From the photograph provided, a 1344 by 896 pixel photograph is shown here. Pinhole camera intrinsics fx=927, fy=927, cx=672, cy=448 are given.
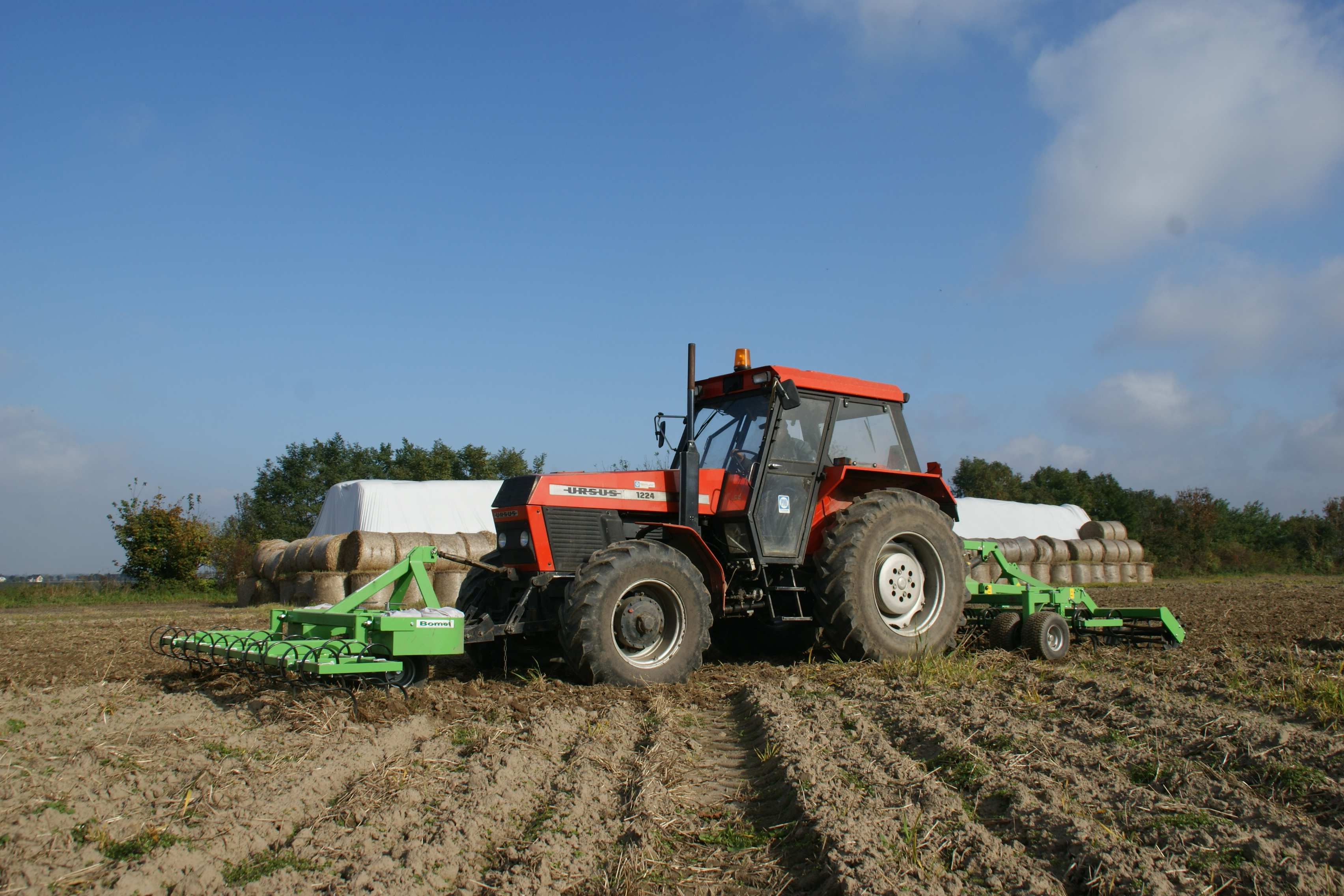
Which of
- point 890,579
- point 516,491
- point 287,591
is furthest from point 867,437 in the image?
point 287,591

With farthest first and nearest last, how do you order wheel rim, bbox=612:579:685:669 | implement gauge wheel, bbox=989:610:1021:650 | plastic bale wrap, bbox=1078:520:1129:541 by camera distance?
plastic bale wrap, bbox=1078:520:1129:541 → implement gauge wheel, bbox=989:610:1021:650 → wheel rim, bbox=612:579:685:669

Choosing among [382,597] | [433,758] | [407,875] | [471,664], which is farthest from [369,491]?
[407,875]

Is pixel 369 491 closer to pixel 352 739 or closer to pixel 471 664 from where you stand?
pixel 471 664

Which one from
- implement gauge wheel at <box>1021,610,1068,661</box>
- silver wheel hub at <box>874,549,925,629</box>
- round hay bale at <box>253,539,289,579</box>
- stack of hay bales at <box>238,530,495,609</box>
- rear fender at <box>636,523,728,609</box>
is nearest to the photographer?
rear fender at <box>636,523,728,609</box>

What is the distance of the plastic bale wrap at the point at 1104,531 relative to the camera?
23656mm

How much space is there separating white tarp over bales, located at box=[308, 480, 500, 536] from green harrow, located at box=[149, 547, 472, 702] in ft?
39.7

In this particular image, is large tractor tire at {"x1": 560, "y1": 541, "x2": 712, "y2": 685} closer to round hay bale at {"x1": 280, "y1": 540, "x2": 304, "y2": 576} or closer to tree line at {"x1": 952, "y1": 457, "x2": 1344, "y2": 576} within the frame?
round hay bale at {"x1": 280, "y1": 540, "x2": 304, "y2": 576}

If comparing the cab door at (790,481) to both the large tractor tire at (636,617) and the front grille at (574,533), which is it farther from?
the front grille at (574,533)

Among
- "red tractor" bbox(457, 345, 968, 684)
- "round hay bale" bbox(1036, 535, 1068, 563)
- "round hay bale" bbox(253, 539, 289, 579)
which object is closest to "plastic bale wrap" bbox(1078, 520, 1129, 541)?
"round hay bale" bbox(1036, 535, 1068, 563)

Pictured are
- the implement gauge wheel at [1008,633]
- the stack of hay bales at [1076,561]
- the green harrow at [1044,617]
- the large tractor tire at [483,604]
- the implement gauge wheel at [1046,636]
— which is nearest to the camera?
the large tractor tire at [483,604]

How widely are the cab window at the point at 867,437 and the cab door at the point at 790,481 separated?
0.17 metres

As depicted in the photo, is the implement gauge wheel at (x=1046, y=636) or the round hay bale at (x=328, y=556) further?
the round hay bale at (x=328, y=556)

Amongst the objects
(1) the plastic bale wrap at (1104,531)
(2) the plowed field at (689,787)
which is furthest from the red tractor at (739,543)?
(1) the plastic bale wrap at (1104,531)

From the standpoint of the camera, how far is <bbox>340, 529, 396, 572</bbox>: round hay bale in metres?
13.2
